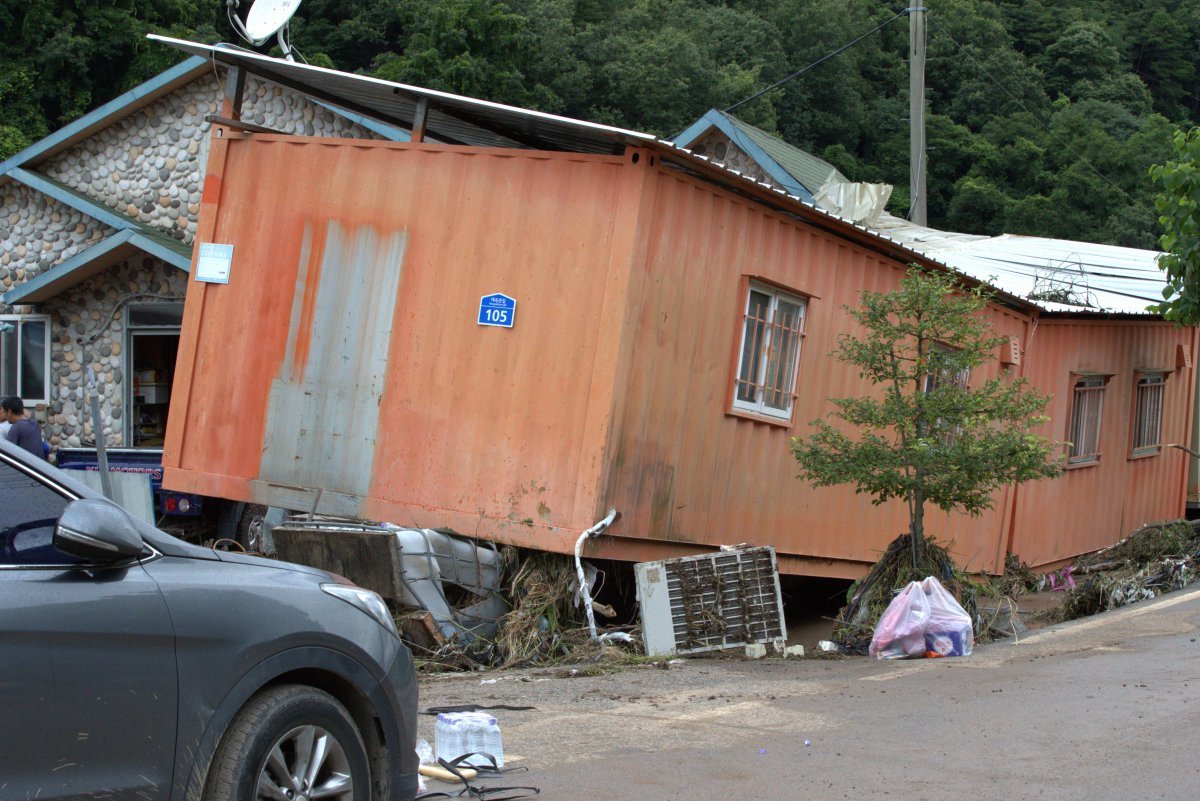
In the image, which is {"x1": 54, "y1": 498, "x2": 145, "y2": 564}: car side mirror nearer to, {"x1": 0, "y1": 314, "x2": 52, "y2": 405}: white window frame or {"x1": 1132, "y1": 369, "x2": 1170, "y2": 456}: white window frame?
{"x1": 0, "y1": 314, "x2": 52, "y2": 405}: white window frame

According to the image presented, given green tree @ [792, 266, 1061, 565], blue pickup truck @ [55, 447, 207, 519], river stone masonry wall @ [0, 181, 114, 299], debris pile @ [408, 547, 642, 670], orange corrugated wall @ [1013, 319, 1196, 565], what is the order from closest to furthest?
debris pile @ [408, 547, 642, 670] → green tree @ [792, 266, 1061, 565] → blue pickup truck @ [55, 447, 207, 519] → orange corrugated wall @ [1013, 319, 1196, 565] → river stone masonry wall @ [0, 181, 114, 299]

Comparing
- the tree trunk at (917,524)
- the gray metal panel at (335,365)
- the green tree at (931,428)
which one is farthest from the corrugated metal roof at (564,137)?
the tree trunk at (917,524)

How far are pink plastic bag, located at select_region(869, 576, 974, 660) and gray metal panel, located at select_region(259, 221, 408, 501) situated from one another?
155 inches

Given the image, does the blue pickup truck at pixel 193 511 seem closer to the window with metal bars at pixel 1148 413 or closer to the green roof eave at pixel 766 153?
the green roof eave at pixel 766 153

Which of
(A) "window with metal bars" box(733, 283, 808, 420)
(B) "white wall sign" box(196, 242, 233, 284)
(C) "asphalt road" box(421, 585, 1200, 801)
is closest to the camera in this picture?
(C) "asphalt road" box(421, 585, 1200, 801)

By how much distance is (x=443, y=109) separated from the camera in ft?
33.2

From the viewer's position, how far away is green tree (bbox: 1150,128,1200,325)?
1384cm

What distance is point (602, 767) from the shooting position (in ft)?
19.4

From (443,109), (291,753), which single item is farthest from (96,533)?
(443,109)

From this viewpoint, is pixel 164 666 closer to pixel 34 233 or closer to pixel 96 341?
pixel 96 341

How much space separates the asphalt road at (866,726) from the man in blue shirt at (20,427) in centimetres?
645

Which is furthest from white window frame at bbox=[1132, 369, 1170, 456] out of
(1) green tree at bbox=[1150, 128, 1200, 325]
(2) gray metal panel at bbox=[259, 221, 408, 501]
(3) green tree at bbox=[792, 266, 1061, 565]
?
(2) gray metal panel at bbox=[259, 221, 408, 501]

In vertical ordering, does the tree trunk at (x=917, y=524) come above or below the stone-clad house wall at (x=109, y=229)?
below

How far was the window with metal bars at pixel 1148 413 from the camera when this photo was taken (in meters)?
17.7
